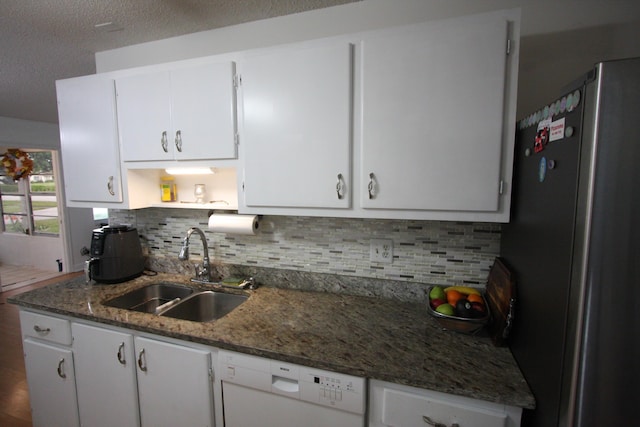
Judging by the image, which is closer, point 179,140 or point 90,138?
point 179,140

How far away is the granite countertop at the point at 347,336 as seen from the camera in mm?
945

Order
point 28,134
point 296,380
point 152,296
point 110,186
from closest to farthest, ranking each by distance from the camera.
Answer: point 296,380 → point 110,186 → point 152,296 → point 28,134

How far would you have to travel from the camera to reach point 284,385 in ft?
3.65

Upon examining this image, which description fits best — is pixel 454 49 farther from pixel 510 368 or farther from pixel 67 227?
pixel 67 227

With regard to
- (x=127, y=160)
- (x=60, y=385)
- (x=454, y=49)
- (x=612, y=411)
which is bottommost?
(x=60, y=385)

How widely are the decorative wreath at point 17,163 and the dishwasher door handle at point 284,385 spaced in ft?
18.5

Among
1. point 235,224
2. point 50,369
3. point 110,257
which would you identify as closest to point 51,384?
point 50,369

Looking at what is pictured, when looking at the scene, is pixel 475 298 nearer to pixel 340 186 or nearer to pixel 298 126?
pixel 340 186

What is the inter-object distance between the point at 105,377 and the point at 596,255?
1.99 m

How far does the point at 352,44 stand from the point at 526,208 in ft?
2.97

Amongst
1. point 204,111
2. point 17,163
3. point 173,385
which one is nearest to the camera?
point 173,385

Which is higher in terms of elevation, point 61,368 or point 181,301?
point 181,301

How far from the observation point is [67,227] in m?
4.59

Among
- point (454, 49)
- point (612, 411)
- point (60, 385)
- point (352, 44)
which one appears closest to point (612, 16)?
point (454, 49)
